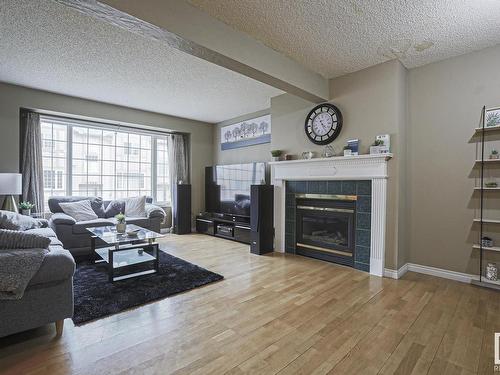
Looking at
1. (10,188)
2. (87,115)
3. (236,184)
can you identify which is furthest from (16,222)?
(236,184)

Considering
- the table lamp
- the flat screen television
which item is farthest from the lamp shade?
the flat screen television

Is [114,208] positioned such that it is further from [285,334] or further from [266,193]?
[285,334]

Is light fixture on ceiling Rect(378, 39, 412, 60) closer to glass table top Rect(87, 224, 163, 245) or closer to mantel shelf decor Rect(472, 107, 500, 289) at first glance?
mantel shelf decor Rect(472, 107, 500, 289)

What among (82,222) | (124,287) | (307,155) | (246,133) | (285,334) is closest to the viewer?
(285,334)

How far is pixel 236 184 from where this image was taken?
515 cm

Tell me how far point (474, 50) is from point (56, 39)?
4.51 meters

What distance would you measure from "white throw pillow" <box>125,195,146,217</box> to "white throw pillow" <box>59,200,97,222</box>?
1.86 feet

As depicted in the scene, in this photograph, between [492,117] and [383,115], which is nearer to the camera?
[492,117]

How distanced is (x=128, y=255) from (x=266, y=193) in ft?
7.10

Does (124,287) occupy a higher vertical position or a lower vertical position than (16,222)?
lower

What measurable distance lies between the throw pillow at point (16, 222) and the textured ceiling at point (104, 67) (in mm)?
1815

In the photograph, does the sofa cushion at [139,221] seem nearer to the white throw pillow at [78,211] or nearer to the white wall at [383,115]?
the white throw pillow at [78,211]

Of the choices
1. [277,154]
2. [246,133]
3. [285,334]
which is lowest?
[285,334]

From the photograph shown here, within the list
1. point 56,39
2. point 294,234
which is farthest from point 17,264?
point 294,234
